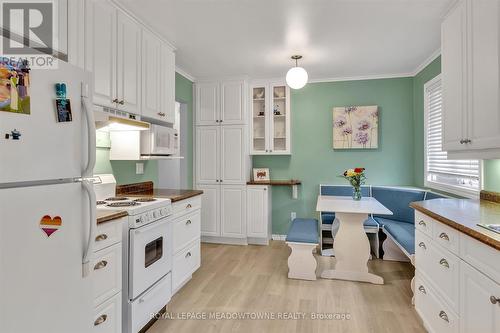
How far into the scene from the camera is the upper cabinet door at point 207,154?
431 cm

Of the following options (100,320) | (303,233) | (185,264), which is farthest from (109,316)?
(303,233)

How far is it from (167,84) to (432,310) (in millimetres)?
3154

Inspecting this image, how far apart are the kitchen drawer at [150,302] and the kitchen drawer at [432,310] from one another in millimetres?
2048

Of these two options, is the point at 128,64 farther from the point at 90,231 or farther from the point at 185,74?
the point at 185,74

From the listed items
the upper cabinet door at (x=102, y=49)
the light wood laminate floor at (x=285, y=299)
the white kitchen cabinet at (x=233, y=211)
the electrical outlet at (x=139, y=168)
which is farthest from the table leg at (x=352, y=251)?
the upper cabinet door at (x=102, y=49)

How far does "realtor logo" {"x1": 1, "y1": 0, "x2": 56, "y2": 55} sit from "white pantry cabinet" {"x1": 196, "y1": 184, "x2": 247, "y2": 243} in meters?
2.96

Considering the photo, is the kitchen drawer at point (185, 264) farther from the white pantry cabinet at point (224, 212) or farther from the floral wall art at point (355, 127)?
the floral wall art at point (355, 127)

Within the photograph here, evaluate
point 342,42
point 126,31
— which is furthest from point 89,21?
point 342,42

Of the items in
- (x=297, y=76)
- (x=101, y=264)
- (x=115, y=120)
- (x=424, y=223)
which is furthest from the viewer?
(x=297, y=76)

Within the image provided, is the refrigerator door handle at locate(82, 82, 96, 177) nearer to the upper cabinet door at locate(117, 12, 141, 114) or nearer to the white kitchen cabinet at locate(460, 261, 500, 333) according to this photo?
the upper cabinet door at locate(117, 12, 141, 114)

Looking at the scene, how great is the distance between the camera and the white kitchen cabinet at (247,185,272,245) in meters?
4.18

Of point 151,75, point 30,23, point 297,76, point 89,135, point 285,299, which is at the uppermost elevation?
point 297,76

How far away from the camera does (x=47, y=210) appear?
118 cm

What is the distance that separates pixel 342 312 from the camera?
236cm
